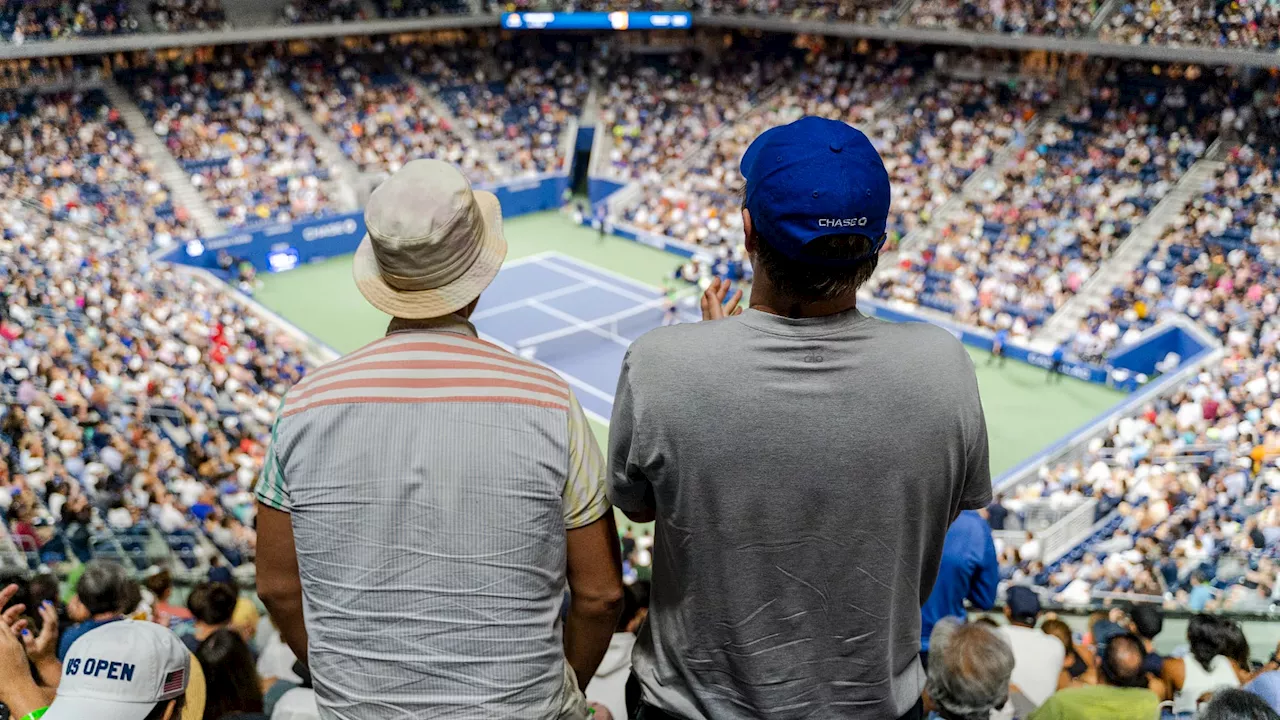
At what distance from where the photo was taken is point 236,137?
1256 inches

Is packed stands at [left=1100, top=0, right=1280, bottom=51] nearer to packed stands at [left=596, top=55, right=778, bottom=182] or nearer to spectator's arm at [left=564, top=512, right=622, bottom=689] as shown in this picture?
packed stands at [left=596, top=55, right=778, bottom=182]

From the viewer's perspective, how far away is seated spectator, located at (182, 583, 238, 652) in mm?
5633

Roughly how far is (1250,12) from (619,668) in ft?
88.0

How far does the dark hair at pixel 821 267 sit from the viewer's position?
214cm

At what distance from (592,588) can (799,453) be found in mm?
661

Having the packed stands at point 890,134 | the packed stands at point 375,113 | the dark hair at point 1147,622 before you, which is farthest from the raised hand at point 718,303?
the packed stands at point 375,113

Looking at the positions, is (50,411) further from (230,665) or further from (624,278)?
(624,278)

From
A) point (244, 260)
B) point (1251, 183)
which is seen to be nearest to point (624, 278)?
point (244, 260)

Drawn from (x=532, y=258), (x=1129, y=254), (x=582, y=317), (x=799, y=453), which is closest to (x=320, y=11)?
(x=532, y=258)

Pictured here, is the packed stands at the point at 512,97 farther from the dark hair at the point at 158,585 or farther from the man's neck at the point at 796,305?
the man's neck at the point at 796,305

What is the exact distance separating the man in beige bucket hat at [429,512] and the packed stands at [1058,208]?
2220cm

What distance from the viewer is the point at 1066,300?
23.2 metres

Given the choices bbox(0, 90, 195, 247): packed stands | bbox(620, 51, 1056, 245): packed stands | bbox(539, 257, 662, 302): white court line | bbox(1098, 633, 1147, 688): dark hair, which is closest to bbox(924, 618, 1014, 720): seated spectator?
bbox(1098, 633, 1147, 688): dark hair

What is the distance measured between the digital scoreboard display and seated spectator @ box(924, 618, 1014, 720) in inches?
1354
